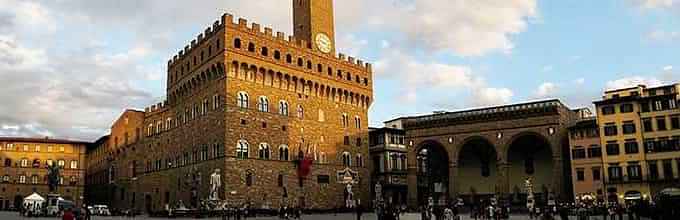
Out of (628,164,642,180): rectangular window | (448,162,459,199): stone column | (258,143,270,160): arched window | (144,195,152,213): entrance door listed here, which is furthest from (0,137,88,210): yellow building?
(628,164,642,180): rectangular window

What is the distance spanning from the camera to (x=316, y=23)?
56.7 metres

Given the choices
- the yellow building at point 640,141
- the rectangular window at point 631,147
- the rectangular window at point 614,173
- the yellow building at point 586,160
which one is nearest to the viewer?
the yellow building at point 640,141

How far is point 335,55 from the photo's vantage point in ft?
194

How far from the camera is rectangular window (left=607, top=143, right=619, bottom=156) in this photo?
58.2 meters

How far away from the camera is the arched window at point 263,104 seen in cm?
5003

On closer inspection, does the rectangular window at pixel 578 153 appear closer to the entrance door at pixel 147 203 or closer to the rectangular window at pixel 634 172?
the rectangular window at pixel 634 172

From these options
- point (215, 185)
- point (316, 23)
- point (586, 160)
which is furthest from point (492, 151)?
point (215, 185)

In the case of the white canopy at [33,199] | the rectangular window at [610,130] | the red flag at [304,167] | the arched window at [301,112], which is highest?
the arched window at [301,112]

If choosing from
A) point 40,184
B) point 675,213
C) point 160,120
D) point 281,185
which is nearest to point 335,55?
point 281,185

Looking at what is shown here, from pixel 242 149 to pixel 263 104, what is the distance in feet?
15.6

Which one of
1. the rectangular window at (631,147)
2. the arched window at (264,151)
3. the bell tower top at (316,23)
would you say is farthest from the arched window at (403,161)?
the rectangular window at (631,147)

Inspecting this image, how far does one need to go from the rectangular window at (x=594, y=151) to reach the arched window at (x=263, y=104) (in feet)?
109

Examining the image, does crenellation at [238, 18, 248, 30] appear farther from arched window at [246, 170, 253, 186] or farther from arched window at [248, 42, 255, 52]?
arched window at [246, 170, 253, 186]

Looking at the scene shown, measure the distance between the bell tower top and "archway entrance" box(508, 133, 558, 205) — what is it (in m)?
24.7
